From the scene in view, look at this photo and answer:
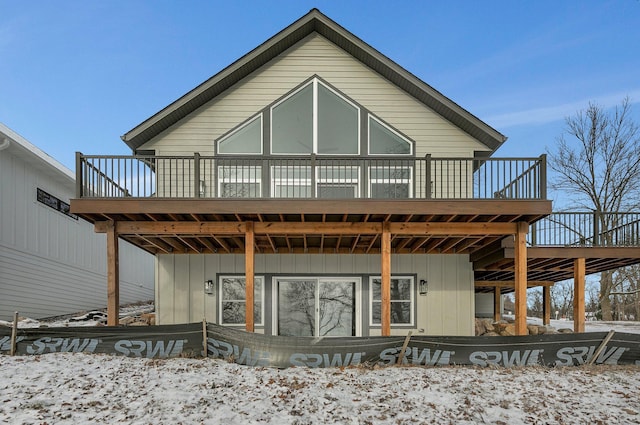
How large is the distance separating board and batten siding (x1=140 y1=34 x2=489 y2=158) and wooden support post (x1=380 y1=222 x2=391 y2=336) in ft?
10.2

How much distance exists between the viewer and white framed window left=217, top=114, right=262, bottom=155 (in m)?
11.4

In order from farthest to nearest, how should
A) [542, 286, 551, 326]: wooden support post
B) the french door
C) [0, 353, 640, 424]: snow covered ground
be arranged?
[542, 286, 551, 326]: wooden support post
the french door
[0, 353, 640, 424]: snow covered ground

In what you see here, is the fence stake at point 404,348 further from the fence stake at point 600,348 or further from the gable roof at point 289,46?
the gable roof at point 289,46

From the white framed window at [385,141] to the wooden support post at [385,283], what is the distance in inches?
110

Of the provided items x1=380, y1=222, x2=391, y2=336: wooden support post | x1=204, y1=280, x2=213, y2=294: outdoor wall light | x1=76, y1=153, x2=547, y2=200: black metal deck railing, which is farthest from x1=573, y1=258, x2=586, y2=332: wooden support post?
x1=204, y1=280, x2=213, y2=294: outdoor wall light

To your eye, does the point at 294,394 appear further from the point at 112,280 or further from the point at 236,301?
the point at 236,301

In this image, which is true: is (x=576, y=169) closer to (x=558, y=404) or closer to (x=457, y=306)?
(x=457, y=306)

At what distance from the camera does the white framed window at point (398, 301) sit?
1173 centimetres

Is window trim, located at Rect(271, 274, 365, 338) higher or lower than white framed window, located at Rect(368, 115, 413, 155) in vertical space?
lower

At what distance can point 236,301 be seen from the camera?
38.8 ft

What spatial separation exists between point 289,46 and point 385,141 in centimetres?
346

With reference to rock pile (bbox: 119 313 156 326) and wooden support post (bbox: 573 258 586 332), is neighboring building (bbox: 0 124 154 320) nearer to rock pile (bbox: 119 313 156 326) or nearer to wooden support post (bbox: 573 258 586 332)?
rock pile (bbox: 119 313 156 326)

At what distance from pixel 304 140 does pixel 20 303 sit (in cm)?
931

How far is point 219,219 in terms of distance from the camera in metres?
9.30
